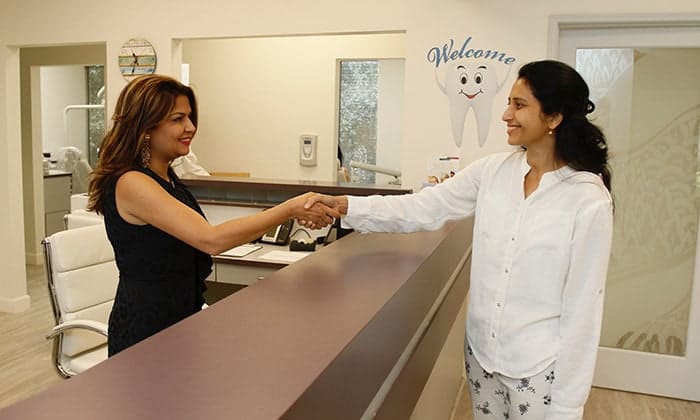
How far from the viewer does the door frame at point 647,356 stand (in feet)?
10.6

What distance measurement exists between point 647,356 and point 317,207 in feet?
8.25

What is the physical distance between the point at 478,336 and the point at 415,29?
229 centimetres

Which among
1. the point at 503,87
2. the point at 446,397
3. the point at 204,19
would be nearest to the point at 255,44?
the point at 204,19

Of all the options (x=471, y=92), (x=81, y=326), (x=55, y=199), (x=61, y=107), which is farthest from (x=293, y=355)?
(x=61, y=107)

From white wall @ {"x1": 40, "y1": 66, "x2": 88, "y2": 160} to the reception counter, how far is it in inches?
299

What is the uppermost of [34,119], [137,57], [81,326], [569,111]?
[137,57]

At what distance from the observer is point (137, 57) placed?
4.06 meters

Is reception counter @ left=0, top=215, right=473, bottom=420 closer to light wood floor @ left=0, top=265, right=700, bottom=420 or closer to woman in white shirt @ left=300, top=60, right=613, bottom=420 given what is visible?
woman in white shirt @ left=300, top=60, right=613, bottom=420

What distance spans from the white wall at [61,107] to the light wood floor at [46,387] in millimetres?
4600

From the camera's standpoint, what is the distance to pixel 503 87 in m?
3.37

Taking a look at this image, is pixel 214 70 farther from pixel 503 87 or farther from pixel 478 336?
pixel 478 336

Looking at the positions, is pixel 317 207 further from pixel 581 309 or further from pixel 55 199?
pixel 55 199

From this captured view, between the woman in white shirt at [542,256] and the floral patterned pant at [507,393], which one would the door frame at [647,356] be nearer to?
the woman in white shirt at [542,256]

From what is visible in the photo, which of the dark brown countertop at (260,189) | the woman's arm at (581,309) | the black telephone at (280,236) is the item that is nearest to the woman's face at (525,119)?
the woman's arm at (581,309)
